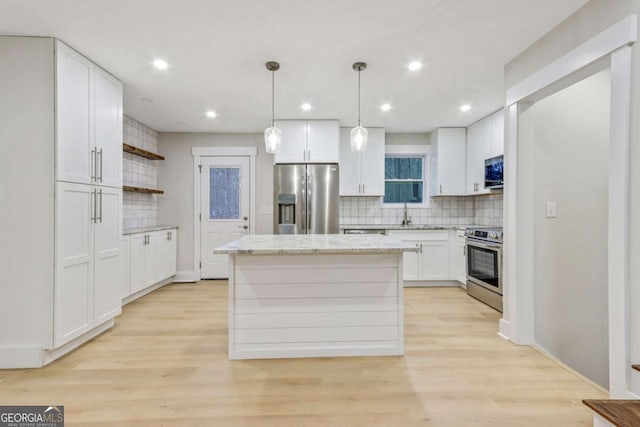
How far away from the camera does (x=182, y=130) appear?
5.15m

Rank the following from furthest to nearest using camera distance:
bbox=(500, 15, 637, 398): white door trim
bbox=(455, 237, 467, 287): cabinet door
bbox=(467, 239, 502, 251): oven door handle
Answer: bbox=(455, 237, 467, 287): cabinet door → bbox=(467, 239, 502, 251): oven door handle → bbox=(500, 15, 637, 398): white door trim

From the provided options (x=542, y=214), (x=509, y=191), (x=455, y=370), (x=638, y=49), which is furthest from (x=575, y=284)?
(x=638, y=49)

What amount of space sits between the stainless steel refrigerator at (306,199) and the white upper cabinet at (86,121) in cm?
199

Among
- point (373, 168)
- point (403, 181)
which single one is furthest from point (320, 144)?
point (403, 181)

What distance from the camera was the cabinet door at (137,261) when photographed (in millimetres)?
3922

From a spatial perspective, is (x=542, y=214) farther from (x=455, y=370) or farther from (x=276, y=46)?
(x=276, y=46)

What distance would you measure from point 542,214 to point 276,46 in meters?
2.61

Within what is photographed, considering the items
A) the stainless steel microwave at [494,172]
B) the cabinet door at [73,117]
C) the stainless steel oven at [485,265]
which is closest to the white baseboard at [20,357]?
the cabinet door at [73,117]

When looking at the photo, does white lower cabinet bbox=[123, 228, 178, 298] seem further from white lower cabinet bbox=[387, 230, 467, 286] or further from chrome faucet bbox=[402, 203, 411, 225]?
chrome faucet bbox=[402, 203, 411, 225]

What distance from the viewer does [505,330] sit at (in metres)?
2.87

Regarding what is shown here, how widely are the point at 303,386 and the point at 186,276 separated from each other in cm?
372

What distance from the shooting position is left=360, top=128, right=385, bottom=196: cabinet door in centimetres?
495

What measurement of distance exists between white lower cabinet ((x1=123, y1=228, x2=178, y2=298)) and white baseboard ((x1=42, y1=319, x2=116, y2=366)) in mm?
756

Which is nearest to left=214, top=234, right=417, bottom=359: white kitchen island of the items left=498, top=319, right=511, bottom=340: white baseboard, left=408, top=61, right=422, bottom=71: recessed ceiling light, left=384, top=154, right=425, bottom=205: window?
left=498, top=319, right=511, bottom=340: white baseboard
